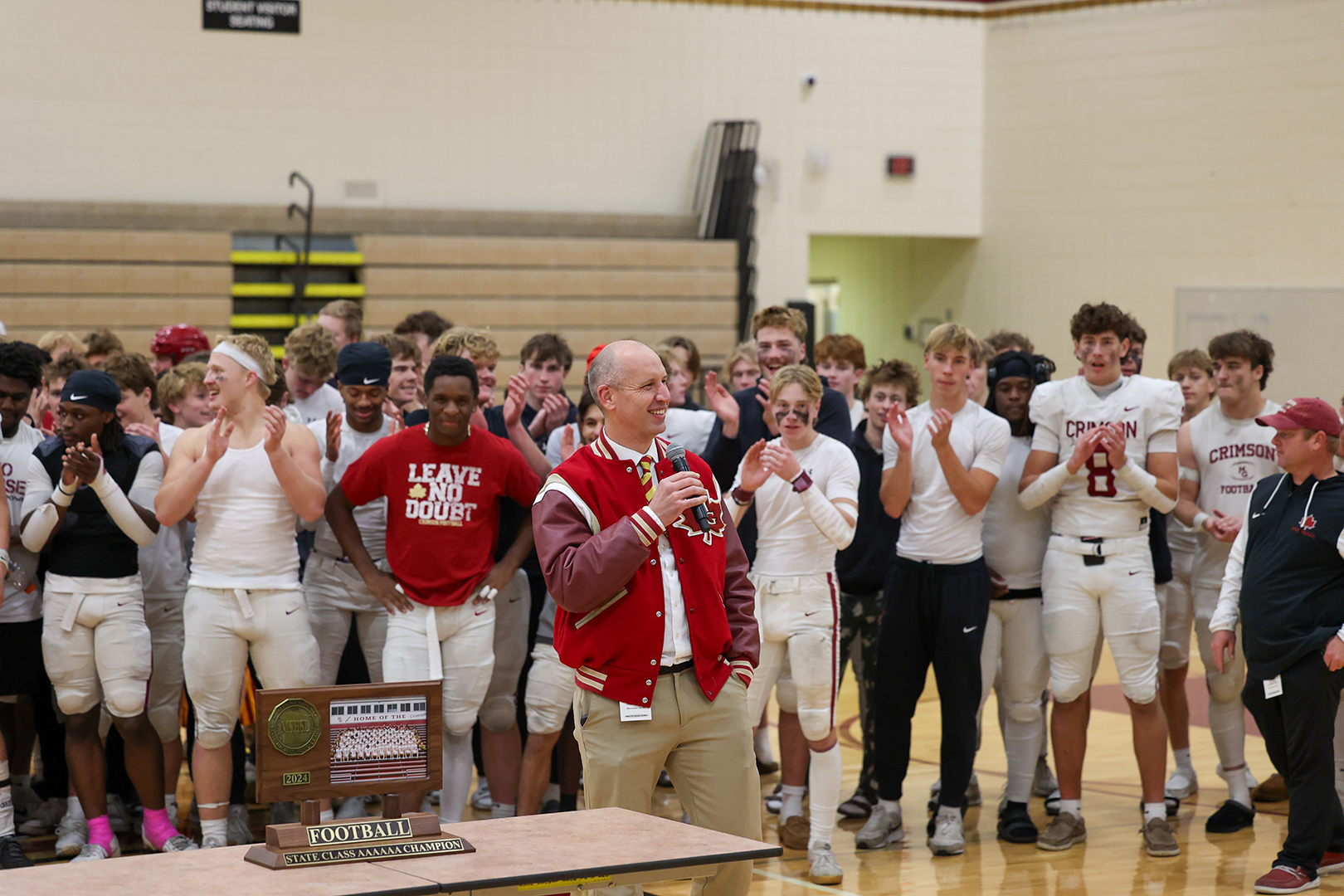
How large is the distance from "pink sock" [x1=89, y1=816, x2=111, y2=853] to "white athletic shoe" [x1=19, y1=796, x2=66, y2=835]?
0.55 metres

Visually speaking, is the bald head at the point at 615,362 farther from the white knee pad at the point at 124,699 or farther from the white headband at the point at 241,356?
the white knee pad at the point at 124,699

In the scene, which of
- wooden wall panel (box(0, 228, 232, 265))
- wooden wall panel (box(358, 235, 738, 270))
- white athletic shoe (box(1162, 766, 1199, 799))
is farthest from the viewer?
wooden wall panel (box(358, 235, 738, 270))

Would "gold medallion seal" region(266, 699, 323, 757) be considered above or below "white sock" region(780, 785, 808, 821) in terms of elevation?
above

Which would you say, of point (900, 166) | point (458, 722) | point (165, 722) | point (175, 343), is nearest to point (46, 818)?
point (165, 722)

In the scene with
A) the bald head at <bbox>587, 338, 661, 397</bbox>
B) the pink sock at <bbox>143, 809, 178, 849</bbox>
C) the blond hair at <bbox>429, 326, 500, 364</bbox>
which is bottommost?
the pink sock at <bbox>143, 809, 178, 849</bbox>

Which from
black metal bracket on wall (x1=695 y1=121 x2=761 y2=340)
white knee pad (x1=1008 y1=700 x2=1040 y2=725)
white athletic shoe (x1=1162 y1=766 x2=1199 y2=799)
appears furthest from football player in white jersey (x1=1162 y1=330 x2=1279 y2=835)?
black metal bracket on wall (x1=695 y1=121 x2=761 y2=340)

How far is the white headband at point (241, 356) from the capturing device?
4883 mm

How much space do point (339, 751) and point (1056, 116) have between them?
37.5 ft

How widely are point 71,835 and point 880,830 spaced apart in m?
2.93

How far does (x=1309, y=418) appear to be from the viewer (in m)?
4.82

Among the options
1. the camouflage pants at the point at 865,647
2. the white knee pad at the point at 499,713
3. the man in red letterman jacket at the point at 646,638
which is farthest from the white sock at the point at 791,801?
the man in red letterman jacket at the point at 646,638

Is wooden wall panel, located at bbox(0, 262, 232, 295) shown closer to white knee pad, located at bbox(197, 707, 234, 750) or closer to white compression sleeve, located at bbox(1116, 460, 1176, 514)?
white knee pad, located at bbox(197, 707, 234, 750)

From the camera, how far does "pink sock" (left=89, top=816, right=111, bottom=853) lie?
5.02 m

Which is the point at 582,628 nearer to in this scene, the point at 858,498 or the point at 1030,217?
the point at 858,498
